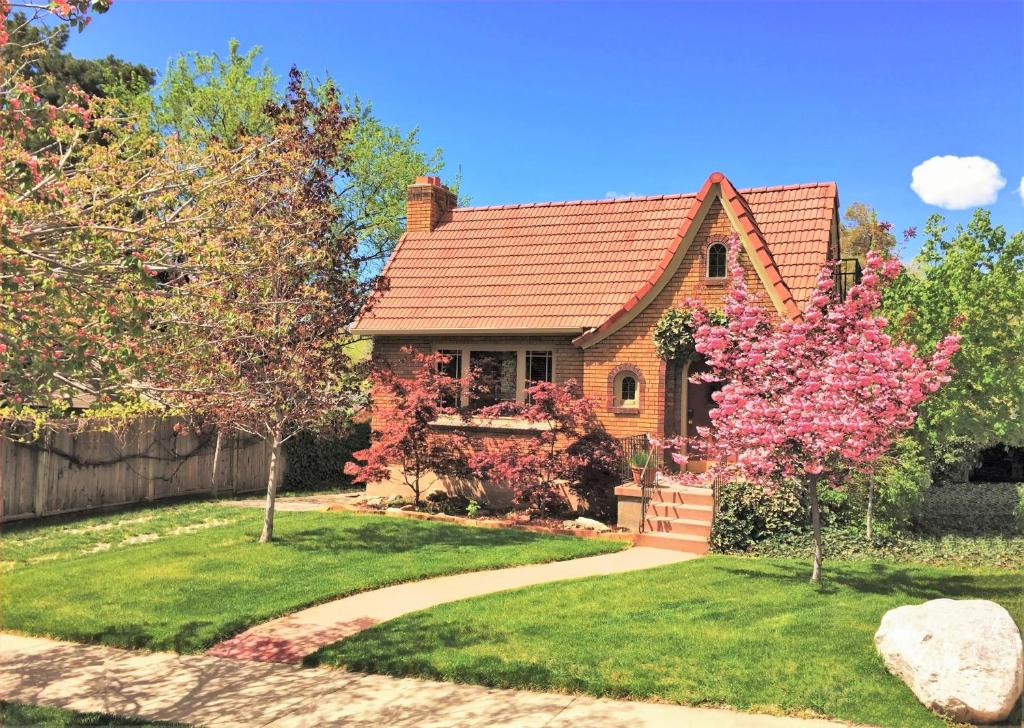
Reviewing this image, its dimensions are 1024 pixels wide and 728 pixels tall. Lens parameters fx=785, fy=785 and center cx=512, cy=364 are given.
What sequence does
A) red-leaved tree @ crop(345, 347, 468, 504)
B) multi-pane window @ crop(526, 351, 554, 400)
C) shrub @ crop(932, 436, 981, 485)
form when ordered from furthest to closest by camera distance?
shrub @ crop(932, 436, 981, 485)
multi-pane window @ crop(526, 351, 554, 400)
red-leaved tree @ crop(345, 347, 468, 504)

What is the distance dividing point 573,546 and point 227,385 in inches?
243

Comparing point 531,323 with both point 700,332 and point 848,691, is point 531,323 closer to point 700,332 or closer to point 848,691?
point 700,332

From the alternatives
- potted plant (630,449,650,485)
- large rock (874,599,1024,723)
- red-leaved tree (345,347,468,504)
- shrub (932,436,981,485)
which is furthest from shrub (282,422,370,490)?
shrub (932,436,981,485)

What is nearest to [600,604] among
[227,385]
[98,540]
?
[227,385]

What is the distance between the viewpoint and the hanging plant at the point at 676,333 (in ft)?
51.0

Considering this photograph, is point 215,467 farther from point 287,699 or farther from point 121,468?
point 287,699

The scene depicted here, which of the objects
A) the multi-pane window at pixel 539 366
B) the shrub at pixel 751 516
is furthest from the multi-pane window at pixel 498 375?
the shrub at pixel 751 516

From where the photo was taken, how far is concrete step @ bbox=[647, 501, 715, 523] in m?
14.1

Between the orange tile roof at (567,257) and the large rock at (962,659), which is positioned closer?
the large rock at (962,659)

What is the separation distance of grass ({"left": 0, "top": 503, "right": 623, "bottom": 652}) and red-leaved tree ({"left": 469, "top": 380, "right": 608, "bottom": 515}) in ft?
4.30

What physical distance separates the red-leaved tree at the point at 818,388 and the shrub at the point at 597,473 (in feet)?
16.3

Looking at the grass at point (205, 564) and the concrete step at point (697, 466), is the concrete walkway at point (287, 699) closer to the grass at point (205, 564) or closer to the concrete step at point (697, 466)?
the grass at point (205, 564)

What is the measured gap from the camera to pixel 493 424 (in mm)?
17766

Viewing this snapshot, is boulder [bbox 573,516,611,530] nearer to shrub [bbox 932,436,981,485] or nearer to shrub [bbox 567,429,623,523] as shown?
shrub [bbox 567,429,623,523]
